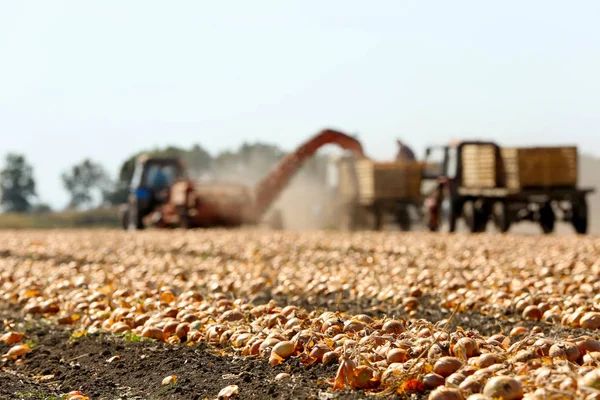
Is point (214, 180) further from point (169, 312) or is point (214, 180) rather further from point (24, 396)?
point (24, 396)

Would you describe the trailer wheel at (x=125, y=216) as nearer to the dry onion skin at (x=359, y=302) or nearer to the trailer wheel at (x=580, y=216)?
the dry onion skin at (x=359, y=302)

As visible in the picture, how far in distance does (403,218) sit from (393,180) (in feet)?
3.72

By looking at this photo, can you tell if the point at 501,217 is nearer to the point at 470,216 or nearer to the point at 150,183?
the point at 470,216

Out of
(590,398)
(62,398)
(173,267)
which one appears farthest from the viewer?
(173,267)

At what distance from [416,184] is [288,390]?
2126cm

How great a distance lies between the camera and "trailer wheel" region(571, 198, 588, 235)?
20188mm

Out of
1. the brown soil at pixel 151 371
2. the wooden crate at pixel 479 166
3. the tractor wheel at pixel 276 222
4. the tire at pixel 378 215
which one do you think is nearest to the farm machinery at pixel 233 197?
the tractor wheel at pixel 276 222

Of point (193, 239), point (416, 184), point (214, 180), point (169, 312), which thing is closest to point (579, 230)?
point (416, 184)

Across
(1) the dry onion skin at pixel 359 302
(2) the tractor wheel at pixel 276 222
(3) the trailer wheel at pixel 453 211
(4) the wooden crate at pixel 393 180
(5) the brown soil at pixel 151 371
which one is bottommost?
(5) the brown soil at pixel 151 371

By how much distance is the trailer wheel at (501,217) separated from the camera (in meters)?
20.4

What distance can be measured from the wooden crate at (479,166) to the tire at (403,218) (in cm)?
328

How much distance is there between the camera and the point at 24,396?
5.00 meters

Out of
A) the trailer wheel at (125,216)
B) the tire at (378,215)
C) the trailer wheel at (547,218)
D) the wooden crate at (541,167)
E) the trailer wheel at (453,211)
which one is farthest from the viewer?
the trailer wheel at (125,216)

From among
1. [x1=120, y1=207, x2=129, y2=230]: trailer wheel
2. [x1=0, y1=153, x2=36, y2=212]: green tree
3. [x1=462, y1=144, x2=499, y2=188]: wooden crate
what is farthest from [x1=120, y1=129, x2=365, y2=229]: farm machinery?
[x1=0, y1=153, x2=36, y2=212]: green tree
